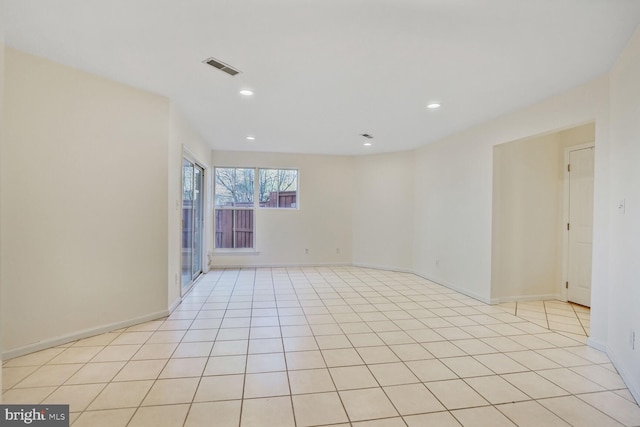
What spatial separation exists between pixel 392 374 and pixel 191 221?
3946 millimetres

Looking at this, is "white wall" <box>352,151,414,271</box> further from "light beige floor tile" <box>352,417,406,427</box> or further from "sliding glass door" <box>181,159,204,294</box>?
"light beige floor tile" <box>352,417,406,427</box>

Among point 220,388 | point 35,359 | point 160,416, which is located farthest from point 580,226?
point 35,359

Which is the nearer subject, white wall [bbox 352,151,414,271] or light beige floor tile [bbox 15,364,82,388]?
light beige floor tile [bbox 15,364,82,388]

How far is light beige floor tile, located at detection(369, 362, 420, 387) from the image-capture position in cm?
229

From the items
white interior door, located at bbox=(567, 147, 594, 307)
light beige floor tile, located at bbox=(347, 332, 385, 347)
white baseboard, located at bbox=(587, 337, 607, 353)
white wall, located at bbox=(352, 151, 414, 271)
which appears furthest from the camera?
white wall, located at bbox=(352, 151, 414, 271)

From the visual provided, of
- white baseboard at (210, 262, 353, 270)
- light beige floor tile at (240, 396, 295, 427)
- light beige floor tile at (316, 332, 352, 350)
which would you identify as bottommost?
light beige floor tile at (240, 396, 295, 427)

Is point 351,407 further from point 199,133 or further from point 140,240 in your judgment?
point 199,133

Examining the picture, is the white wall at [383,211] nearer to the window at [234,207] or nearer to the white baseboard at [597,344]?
the window at [234,207]

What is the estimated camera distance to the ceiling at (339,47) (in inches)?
78.3

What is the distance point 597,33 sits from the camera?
7.24 feet

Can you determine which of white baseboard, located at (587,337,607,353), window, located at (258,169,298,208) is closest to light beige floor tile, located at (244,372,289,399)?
white baseboard, located at (587,337,607,353)

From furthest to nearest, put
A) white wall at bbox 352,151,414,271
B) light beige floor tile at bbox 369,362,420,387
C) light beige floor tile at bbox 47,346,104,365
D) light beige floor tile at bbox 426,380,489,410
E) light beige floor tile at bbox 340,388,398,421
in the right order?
white wall at bbox 352,151,414,271, light beige floor tile at bbox 47,346,104,365, light beige floor tile at bbox 369,362,420,387, light beige floor tile at bbox 426,380,489,410, light beige floor tile at bbox 340,388,398,421

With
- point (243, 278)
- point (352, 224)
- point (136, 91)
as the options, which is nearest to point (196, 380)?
point (136, 91)

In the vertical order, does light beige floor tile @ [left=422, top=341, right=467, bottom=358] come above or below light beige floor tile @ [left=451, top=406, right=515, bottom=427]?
above
